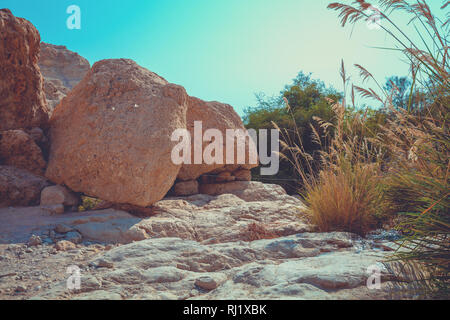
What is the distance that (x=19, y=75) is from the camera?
12.0 ft

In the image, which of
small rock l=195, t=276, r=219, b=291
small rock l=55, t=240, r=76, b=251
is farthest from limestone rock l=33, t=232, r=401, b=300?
small rock l=55, t=240, r=76, b=251

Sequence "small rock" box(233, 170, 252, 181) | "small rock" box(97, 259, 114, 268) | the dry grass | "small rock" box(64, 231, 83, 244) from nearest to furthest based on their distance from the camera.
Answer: "small rock" box(97, 259, 114, 268) < "small rock" box(64, 231, 83, 244) < the dry grass < "small rock" box(233, 170, 252, 181)

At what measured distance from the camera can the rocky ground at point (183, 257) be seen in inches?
63.4

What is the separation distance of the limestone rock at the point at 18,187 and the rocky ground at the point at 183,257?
0.76 ft

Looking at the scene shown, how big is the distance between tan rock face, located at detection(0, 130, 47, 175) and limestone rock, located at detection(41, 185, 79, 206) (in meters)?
0.45

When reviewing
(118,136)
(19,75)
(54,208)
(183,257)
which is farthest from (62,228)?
(19,75)

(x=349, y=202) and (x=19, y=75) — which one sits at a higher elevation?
(x=19, y=75)

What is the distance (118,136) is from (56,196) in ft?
3.08

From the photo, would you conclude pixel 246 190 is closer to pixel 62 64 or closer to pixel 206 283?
pixel 206 283

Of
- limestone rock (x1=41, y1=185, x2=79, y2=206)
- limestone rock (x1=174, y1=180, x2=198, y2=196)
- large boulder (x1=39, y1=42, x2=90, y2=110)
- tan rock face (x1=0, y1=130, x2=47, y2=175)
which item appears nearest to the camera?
limestone rock (x1=41, y1=185, x2=79, y2=206)

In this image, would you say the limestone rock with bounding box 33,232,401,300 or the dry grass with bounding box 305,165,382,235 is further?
the dry grass with bounding box 305,165,382,235

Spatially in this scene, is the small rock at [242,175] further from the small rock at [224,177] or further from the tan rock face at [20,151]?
the tan rock face at [20,151]

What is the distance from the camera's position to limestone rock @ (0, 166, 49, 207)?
3.36m

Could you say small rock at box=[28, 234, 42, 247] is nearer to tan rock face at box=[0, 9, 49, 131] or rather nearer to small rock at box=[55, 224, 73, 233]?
small rock at box=[55, 224, 73, 233]
